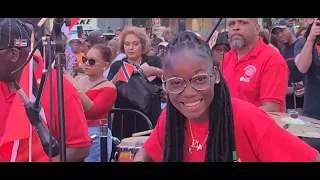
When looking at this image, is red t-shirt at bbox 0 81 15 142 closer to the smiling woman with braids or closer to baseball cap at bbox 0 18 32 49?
baseball cap at bbox 0 18 32 49

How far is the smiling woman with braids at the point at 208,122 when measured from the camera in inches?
66.6

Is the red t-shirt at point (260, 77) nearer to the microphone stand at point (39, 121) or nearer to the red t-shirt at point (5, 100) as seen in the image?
the red t-shirt at point (5, 100)

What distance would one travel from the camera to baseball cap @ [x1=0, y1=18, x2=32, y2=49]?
2.07 meters

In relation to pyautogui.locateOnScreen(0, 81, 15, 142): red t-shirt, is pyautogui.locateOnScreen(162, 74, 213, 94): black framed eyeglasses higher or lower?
higher

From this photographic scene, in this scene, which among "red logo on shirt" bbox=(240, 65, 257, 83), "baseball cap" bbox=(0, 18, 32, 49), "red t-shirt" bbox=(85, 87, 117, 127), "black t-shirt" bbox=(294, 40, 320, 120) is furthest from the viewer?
"black t-shirt" bbox=(294, 40, 320, 120)

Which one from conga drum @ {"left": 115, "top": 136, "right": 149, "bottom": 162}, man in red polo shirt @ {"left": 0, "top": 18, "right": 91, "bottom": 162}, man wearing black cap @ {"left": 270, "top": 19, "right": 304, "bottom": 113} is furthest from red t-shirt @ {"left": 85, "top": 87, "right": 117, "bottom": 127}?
man wearing black cap @ {"left": 270, "top": 19, "right": 304, "bottom": 113}

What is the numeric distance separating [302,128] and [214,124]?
2.97 feet

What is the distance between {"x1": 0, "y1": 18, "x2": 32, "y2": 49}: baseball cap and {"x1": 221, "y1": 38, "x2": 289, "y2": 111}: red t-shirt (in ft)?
4.70

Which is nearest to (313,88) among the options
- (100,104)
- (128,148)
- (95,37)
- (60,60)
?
(100,104)
